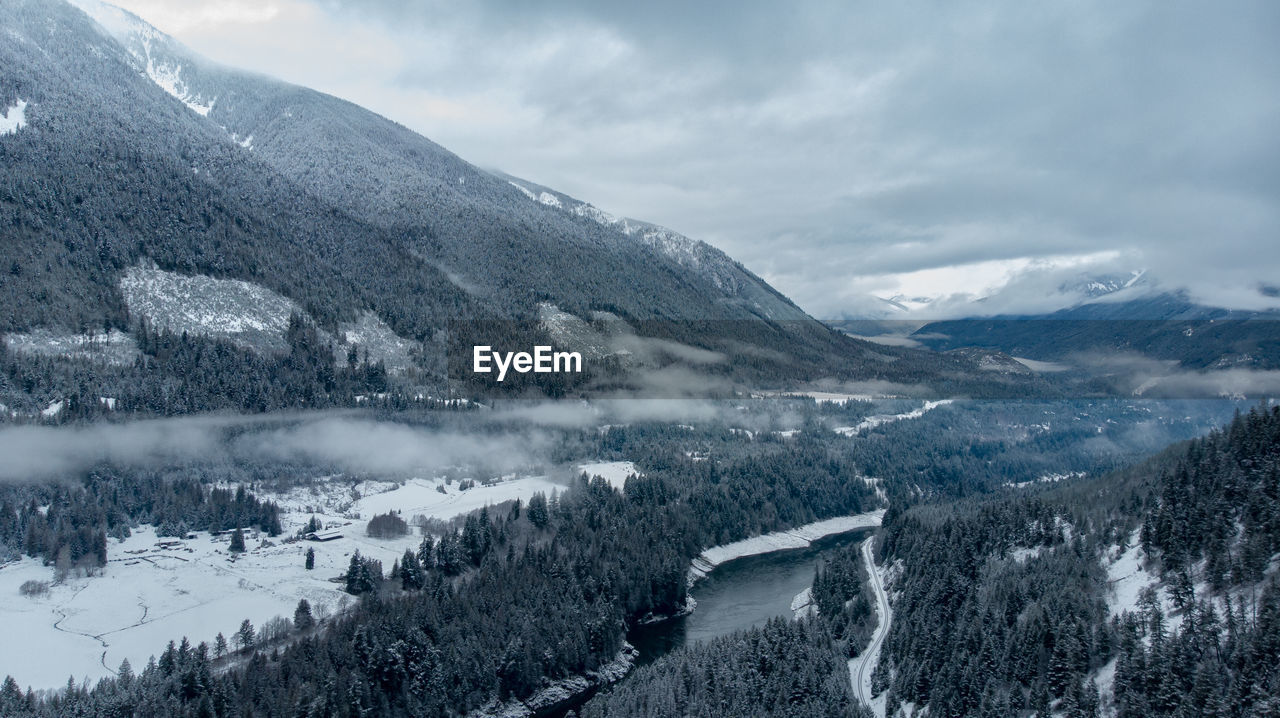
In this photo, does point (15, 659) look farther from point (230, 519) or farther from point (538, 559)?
point (538, 559)

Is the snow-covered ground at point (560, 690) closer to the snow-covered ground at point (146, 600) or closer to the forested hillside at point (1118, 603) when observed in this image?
the snow-covered ground at point (146, 600)

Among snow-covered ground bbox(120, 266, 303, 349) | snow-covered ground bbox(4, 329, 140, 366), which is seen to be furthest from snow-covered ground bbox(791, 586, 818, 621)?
snow-covered ground bbox(4, 329, 140, 366)

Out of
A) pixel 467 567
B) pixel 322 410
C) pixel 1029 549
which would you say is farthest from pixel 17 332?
pixel 1029 549

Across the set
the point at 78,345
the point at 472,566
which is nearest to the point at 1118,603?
the point at 472,566

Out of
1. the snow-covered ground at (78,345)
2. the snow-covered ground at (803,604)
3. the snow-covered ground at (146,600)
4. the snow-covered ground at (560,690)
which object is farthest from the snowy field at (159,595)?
the snow-covered ground at (803,604)

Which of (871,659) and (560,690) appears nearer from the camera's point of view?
(871,659)

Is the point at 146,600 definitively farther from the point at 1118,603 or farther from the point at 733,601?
the point at 1118,603

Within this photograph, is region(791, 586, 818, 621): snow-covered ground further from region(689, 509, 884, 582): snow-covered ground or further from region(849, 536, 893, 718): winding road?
region(689, 509, 884, 582): snow-covered ground

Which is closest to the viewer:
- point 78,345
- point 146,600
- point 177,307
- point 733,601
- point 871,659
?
point 871,659
